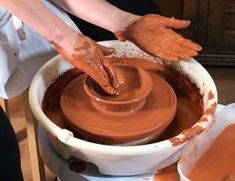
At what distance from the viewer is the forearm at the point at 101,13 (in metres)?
1.39

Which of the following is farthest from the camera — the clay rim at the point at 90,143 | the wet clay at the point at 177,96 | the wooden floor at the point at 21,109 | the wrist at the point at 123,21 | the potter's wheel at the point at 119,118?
the wooden floor at the point at 21,109

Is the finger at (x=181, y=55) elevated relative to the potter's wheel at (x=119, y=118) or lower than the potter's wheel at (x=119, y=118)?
elevated

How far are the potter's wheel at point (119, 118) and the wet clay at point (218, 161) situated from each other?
0.13 m

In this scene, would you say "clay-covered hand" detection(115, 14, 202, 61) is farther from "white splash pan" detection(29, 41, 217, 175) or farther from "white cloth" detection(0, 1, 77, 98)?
"white cloth" detection(0, 1, 77, 98)

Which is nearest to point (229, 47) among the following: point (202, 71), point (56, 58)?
point (202, 71)

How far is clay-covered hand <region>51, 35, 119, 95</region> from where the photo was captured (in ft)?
3.75

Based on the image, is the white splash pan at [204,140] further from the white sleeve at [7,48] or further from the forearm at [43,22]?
the white sleeve at [7,48]

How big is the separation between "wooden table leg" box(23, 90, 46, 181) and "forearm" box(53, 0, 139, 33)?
298 millimetres

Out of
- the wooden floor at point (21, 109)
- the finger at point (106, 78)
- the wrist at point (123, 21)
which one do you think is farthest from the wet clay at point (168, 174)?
the wooden floor at point (21, 109)

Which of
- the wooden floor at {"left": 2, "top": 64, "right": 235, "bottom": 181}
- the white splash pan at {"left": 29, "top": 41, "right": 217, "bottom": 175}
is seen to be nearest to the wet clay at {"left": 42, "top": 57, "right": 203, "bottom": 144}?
the white splash pan at {"left": 29, "top": 41, "right": 217, "bottom": 175}

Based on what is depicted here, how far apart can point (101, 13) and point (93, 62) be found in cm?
31

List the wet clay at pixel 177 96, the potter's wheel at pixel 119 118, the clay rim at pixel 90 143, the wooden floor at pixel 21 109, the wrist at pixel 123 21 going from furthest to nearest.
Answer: the wooden floor at pixel 21 109 → the wrist at pixel 123 21 → the wet clay at pixel 177 96 → the potter's wheel at pixel 119 118 → the clay rim at pixel 90 143

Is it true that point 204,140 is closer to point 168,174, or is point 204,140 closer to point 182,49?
point 168,174

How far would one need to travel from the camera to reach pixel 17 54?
4.35 ft
